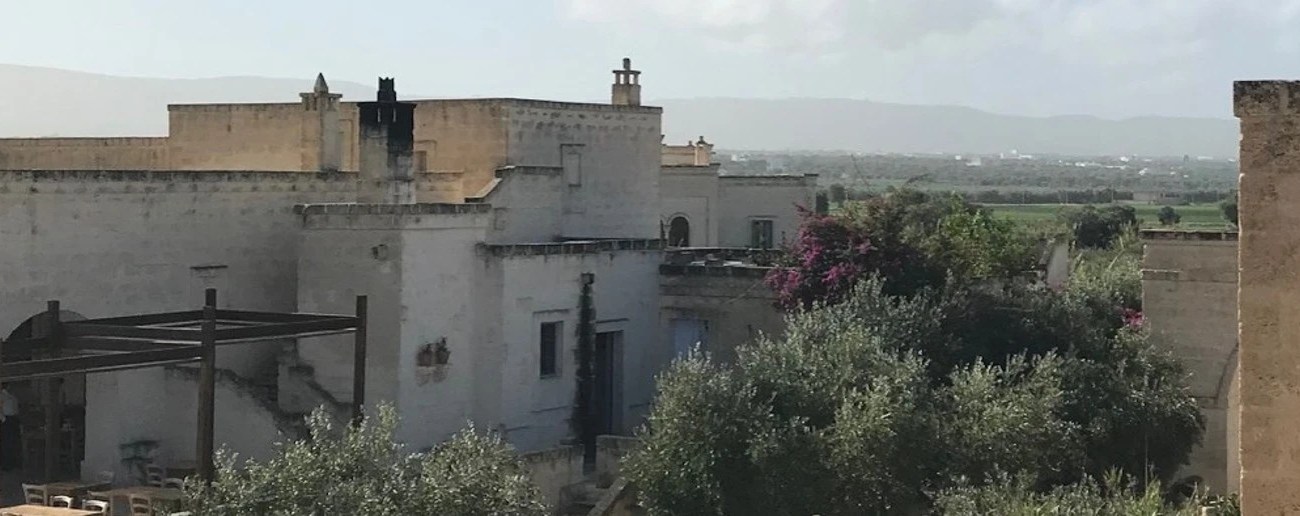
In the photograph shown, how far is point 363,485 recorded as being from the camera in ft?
45.2

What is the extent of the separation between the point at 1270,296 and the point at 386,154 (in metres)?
17.2

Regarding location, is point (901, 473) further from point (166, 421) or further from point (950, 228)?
point (950, 228)

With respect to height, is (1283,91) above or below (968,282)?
above

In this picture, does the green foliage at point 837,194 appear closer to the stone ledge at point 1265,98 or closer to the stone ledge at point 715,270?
the stone ledge at point 715,270

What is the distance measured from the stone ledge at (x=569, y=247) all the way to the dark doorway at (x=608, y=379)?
1436 mm

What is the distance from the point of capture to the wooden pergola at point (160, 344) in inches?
653

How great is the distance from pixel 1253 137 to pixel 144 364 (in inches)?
442

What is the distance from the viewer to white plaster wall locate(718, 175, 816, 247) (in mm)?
41625

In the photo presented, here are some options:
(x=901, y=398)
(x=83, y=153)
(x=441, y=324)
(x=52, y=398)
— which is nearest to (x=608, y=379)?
(x=441, y=324)

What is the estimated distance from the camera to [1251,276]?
34.9 ft

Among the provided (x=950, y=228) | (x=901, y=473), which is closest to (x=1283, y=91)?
(x=901, y=473)

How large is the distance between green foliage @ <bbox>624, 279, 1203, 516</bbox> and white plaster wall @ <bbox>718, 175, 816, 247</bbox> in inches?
749

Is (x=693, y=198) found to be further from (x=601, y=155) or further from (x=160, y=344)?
(x=160, y=344)

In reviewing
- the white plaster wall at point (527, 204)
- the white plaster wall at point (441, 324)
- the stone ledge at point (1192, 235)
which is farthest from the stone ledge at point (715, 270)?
the stone ledge at point (1192, 235)
